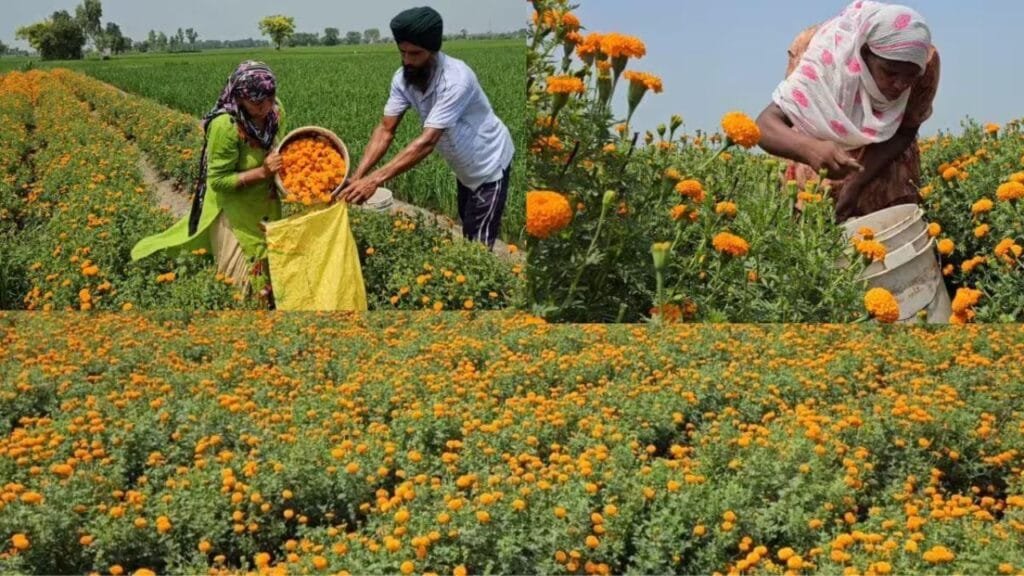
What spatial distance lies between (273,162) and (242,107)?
16 centimetres

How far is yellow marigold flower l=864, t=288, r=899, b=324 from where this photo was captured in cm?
304

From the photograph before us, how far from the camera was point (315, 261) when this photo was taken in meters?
3.12

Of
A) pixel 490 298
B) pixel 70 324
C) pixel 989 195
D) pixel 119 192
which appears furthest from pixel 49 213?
pixel 989 195

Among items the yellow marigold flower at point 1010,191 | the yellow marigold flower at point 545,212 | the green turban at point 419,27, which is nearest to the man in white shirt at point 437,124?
the green turban at point 419,27

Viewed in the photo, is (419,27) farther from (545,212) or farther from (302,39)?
(545,212)

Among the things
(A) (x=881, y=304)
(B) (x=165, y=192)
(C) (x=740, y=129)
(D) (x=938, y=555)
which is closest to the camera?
(D) (x=938, y=555)

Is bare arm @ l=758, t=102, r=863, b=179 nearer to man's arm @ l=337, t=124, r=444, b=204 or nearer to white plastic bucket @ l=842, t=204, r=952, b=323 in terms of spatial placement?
white plastic bucket @ l=842, t=204, r=952, b=323

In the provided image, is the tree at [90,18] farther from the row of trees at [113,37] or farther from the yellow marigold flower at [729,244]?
the yellow marigold flower at [729,244]

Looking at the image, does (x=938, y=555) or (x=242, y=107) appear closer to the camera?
(x=938, y=555)

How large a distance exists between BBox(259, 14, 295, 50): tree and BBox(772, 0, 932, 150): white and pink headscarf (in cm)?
122

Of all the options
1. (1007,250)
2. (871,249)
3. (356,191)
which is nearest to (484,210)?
(356,191)

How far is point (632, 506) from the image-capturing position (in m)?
2.75

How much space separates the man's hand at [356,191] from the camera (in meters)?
2.99

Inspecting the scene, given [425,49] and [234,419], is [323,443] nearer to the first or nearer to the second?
[234,419]
